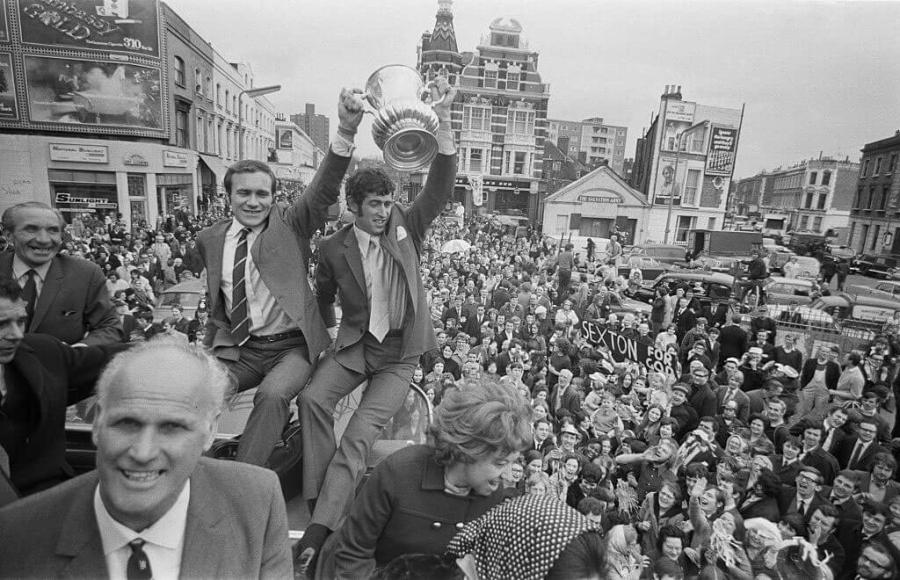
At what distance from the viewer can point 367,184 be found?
8.38 ft

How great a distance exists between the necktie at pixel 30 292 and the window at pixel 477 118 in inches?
1344

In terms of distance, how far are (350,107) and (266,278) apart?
39.1 inches

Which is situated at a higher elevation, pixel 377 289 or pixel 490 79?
pixel 490 79

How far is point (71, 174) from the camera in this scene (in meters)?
17.4

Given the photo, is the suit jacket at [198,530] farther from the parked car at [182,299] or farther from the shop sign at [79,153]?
the shop sign at [79,153]

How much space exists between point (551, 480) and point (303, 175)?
22.8m

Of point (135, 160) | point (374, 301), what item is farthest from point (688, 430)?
point (135, 160)

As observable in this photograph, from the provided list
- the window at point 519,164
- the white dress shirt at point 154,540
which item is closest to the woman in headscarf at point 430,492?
the white dress shirt at point 154,540

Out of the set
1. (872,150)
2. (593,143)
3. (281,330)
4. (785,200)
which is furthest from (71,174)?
(785,200)

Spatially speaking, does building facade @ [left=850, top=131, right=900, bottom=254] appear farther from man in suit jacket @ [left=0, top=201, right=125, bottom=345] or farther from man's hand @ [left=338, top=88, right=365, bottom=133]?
man in suit jacket @ [left=0, top=201, right=125, bottom=345]

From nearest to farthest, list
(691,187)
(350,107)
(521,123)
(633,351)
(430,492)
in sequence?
(430,492), (350,107), (633,351), (691,187), (521,123)

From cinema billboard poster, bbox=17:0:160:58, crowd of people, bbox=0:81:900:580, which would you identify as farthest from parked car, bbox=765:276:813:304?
cinema billboard poster, bbox=17:0:160:58

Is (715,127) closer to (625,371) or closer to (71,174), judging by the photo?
(625,371)

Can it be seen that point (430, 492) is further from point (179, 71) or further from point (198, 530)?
point (179, 71)
